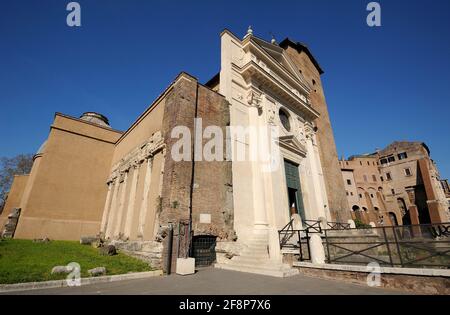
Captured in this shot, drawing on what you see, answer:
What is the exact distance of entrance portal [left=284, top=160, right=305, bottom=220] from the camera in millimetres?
14148

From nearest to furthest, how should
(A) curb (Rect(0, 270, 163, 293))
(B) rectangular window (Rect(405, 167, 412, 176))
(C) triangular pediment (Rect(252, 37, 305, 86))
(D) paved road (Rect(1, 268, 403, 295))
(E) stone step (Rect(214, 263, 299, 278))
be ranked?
(D) paved road (Rect(1, 268, 403, 295)) → (A) curb (Rect(0, 270, 163, 293)) → (E) stone step (Rect(214, 263, 299, 278)) → (C) triangular pediment (Rect(252, 37, 305, 86)) → (B) rectangular window (Rect(405, 167, 412, 176))

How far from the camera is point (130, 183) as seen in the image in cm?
1329

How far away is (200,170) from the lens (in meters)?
9.71

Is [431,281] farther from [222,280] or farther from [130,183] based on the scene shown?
[130,183]

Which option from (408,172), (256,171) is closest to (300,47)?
(256,171)

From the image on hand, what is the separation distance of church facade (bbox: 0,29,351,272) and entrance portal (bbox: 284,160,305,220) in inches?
2.8

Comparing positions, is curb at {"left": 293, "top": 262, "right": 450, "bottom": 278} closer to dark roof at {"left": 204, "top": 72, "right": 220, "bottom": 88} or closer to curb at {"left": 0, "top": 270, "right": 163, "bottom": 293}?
curb at {"left": 0, "top": 270, "right": 163, "bottom": 293}

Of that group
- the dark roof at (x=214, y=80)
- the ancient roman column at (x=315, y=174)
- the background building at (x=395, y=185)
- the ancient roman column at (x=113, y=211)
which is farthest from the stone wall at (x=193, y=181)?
the background building at (x=395, y=185)

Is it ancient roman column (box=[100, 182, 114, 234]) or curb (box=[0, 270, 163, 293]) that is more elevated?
ancient roman column (box=[100, 182, 114, 234])

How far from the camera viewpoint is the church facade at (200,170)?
30.4 feet

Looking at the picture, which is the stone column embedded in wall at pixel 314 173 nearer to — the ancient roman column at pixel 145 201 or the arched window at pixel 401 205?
the ancient roman column at pixel 145 201

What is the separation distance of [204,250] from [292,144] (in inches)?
380

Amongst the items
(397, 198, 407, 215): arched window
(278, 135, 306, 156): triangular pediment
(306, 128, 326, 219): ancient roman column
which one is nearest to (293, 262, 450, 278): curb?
(278, 135, 306, 156): triangular pediment

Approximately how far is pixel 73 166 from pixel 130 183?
21.4 feet
